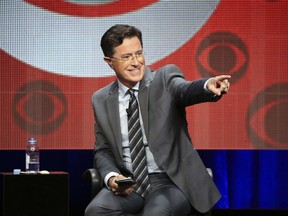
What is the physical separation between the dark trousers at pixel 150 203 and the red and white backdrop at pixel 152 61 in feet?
5.72

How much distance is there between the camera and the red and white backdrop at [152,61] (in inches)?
204

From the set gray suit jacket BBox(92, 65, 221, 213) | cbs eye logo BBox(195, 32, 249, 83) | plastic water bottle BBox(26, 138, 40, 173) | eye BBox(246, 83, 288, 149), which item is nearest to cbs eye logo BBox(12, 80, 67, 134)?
plastic water bottle BBox(26, 138, 40, 173)

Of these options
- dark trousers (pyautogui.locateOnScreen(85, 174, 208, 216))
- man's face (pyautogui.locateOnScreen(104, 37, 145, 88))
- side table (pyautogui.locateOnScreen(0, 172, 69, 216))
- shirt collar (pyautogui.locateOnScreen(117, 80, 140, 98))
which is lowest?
side table (pyautogui.locateOnScreen(0, 172, 69, 216))

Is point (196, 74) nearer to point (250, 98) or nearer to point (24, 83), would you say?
point (250, 98)

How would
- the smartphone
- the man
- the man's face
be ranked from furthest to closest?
the man's face, the man, the smartphone

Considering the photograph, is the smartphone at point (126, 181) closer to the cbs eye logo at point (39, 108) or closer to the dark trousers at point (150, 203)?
the dark trousers at point (150, 203)

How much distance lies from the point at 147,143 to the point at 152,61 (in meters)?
1.73

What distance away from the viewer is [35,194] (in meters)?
4.67

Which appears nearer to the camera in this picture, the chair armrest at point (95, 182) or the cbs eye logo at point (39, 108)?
the chair armrest at point (95, 182)

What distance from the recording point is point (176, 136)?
140 inches

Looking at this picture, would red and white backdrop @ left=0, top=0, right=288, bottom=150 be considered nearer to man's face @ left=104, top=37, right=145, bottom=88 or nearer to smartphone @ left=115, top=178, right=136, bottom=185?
man's face @ left=104, top=37, right=145, bottom=88

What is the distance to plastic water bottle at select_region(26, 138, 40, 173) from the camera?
4816 millimetres

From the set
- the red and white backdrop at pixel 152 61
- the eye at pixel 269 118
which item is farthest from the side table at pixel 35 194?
the eye at pixel 269 118

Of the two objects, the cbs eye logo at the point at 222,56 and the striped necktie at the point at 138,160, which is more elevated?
the cbs eye logo at the point at 222,56
